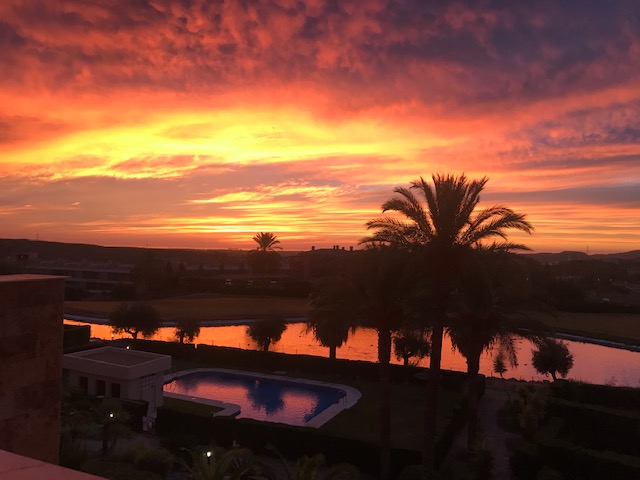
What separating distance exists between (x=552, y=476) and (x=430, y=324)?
6.43 m

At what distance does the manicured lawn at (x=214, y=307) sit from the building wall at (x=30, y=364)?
50.4m

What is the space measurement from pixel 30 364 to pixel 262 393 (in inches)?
1026

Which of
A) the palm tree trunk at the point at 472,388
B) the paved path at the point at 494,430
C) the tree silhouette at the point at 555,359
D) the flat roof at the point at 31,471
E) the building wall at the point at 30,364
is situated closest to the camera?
the flat roof at the point at 31,471

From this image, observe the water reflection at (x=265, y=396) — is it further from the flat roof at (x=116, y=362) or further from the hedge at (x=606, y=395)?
the hedge at (x=606, y=395)

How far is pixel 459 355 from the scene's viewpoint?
46719mm

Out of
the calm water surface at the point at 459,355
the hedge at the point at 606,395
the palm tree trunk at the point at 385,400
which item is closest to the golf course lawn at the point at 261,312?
the calm water surface at the point at 459,355

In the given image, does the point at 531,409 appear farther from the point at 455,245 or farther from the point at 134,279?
the point at 134,279

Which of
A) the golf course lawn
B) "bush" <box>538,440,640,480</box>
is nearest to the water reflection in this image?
"bush" <box>538,440,640,480</box>

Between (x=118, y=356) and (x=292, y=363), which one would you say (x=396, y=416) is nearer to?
(x=292, y=363)

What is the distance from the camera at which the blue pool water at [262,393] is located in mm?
28578

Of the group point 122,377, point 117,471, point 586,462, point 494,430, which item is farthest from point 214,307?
point 586,462

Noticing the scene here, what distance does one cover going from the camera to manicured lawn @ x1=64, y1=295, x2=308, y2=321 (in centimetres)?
6456

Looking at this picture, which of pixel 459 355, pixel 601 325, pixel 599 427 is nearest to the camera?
pixel 599 427

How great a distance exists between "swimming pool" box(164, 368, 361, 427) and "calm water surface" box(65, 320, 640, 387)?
9.12 meters
